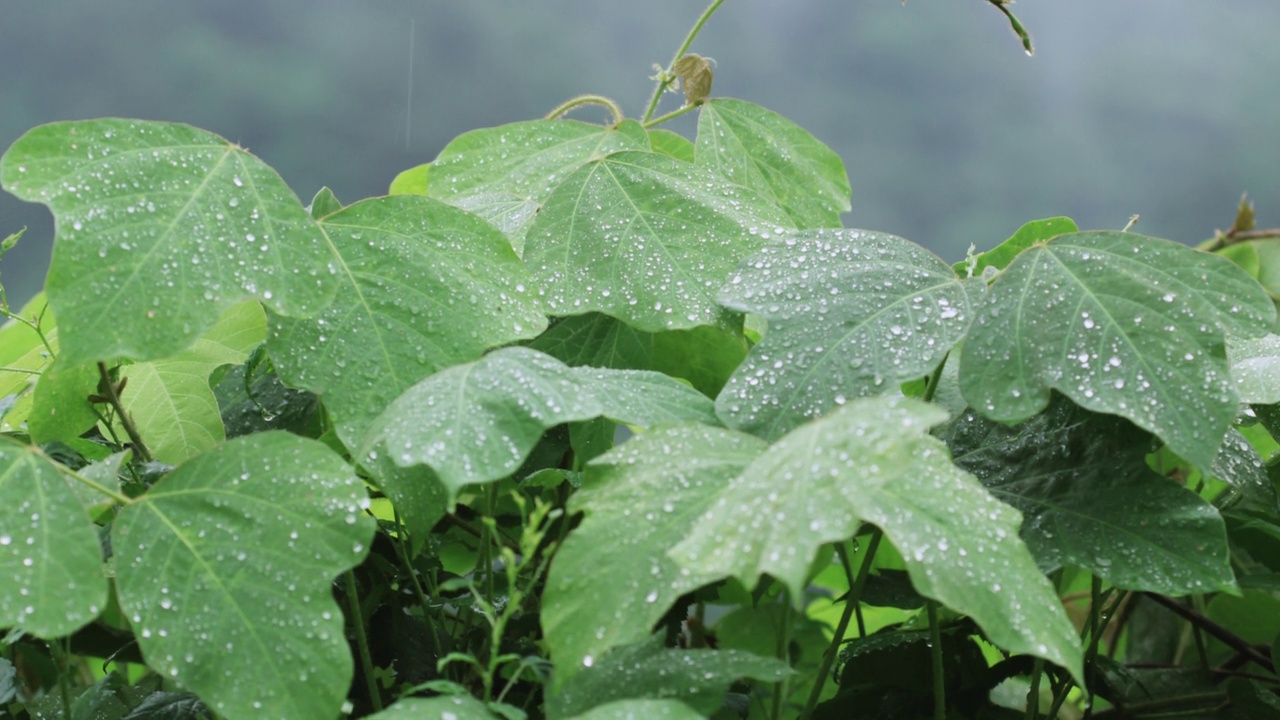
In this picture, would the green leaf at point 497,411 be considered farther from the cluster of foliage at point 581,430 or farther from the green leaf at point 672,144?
the green leaf at point 672,144

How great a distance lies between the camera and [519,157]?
54 cm

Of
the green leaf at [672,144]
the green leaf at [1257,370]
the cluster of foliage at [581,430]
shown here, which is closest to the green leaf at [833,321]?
the cluster of foliage at [581,430]

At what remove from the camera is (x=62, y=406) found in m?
0.45

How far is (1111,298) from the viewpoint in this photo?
1.20 feet

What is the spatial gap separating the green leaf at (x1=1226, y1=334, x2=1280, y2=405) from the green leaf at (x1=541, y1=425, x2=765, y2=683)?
21 centimetres

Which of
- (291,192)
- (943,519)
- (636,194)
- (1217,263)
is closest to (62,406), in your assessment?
(291,192)

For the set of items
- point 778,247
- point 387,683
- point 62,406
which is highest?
point 778,247

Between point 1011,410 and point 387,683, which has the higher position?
point 1011,410

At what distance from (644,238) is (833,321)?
11cm

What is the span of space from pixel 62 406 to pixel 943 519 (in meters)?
0.38

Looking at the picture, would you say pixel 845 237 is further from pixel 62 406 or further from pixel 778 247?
pixel 62 406

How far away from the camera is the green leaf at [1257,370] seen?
397 mm

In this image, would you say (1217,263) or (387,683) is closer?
(1217,263)

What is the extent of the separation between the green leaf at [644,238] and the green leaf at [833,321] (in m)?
0.03
